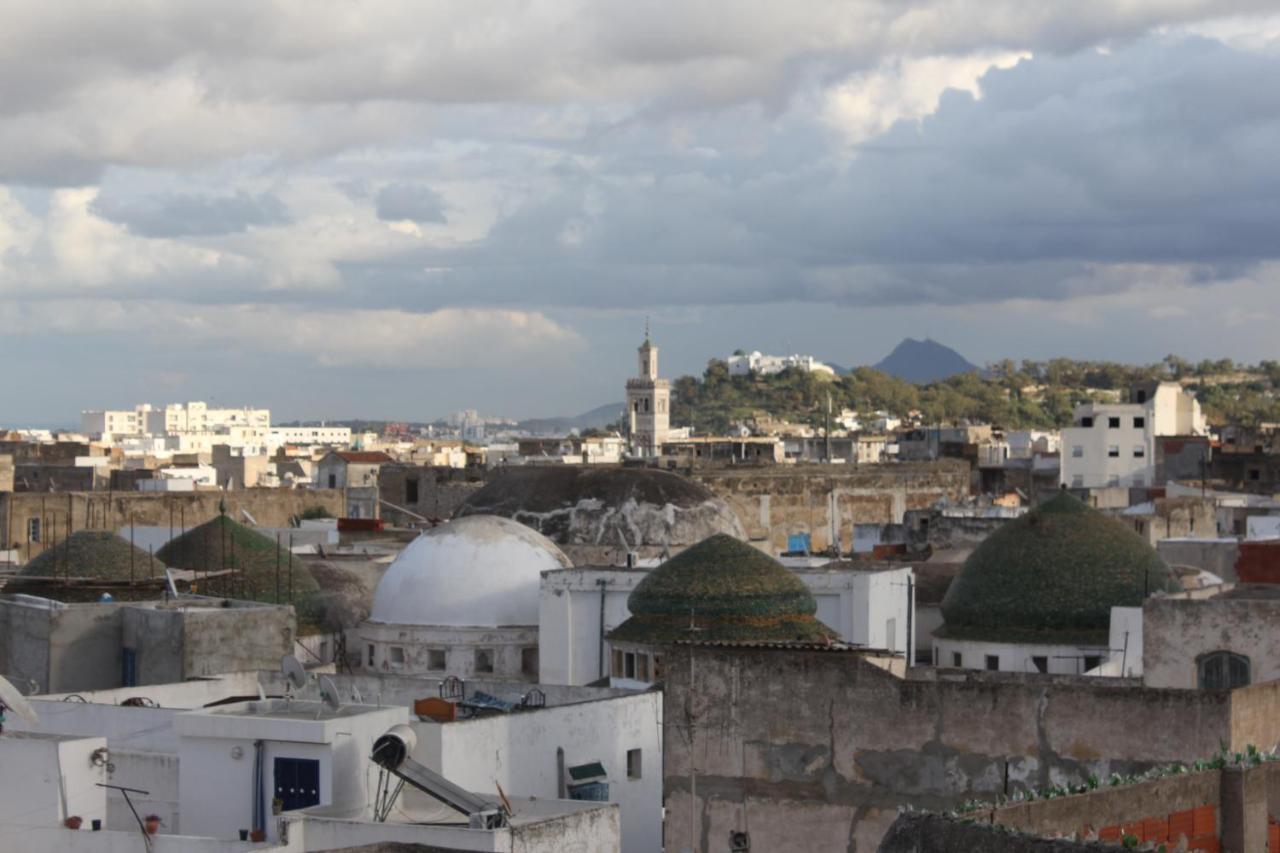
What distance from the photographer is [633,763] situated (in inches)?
774

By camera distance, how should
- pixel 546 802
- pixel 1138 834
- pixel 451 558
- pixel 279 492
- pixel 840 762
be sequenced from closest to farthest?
pixel 1138 834 → pixel 546 802 → pixel 840 762 → pixel 451 558 → pixel 279 492

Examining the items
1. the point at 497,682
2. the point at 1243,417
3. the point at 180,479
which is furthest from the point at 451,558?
the point at 1243,417

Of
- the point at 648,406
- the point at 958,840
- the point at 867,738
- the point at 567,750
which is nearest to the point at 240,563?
the point at 567,750

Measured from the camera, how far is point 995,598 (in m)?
24.5

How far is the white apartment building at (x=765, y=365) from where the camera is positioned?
154262 mm

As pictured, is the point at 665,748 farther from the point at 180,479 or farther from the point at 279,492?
the point at 180,479

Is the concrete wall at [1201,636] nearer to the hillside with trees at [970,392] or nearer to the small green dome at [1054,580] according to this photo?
the small green dome at [1054,580]

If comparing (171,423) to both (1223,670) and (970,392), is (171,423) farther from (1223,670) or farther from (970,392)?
(1223,670)

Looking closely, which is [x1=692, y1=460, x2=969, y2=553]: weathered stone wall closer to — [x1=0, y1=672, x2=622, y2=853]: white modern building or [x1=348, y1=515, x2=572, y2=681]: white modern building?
[x1=348, y1=515, x2=572, y2=681]: white modern building

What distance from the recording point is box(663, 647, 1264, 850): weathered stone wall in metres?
15.5

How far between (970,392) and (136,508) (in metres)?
91.5

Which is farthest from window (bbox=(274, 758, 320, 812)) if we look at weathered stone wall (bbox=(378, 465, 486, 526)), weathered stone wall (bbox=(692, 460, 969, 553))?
weathered stone wall (bbox=(692, 460, 969, 553))

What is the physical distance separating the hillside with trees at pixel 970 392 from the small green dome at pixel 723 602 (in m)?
93.5

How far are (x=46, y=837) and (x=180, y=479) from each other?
48987 millimetres
